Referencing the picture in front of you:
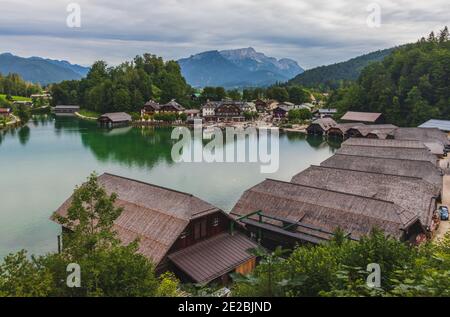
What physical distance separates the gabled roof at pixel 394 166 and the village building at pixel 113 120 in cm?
5701

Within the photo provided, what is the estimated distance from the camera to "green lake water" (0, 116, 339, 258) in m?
21.1


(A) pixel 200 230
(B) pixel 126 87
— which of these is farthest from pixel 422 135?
(B) pixel 126 87

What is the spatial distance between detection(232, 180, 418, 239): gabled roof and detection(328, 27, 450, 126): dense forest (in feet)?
164

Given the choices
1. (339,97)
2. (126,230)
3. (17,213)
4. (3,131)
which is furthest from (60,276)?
(339,97)

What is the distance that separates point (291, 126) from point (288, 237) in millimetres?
58546

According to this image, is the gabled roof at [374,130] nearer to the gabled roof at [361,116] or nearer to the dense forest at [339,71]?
the gabled roof at [361,116]

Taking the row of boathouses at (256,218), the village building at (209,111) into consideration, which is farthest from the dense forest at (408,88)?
the row of boathouses at (256,218)

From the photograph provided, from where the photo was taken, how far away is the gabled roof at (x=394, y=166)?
25.6 meters

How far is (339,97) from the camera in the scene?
282 ft

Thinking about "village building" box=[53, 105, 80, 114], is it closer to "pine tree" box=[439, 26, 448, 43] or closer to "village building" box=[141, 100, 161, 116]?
"village building" box=[141, 100, 161, 116]

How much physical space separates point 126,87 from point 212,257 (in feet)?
276

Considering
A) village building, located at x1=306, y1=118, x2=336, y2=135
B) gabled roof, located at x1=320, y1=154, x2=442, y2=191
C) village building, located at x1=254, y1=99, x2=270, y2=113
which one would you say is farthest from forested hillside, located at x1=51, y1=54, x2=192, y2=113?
gabled roof, located at x1=320, y1=154, x2=442, y2=191
